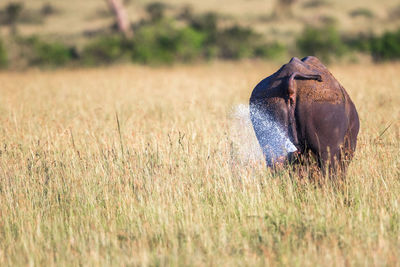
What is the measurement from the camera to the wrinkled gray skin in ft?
13.1

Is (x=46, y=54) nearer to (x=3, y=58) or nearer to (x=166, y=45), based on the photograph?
(x=3, y=58)

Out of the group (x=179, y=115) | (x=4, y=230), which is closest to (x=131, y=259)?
(x=4, y=230)

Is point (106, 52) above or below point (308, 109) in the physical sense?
above

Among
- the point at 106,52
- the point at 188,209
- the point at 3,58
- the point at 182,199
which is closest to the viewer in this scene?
the point at 188,209

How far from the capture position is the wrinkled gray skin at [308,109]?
3994mm

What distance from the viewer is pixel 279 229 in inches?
144

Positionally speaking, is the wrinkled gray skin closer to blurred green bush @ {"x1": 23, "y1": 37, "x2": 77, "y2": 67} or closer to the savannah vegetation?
the savannah vegetation

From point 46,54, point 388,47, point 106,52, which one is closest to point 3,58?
point 46,54

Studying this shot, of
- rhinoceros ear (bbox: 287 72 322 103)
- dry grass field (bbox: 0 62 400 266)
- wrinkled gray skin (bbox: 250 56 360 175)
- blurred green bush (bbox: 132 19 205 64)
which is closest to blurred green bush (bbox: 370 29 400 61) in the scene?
blurred green bush (bbox: 132 19 205 64)

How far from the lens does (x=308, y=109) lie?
3990mm

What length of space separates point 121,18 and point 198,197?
79.4 ft

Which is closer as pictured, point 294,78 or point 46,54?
point 294,78

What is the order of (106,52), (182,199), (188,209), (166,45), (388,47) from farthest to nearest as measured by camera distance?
(166,45) < (106,52) < (388,47) < (182,199) < (188,209)

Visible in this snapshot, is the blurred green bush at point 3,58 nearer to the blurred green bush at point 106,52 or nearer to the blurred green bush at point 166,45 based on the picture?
the blurred green bush at point 106,52
